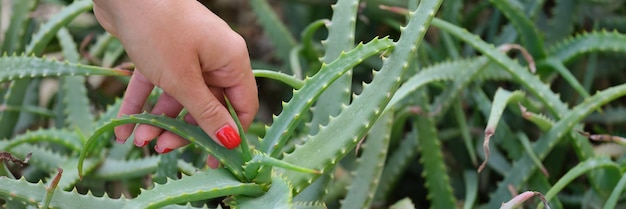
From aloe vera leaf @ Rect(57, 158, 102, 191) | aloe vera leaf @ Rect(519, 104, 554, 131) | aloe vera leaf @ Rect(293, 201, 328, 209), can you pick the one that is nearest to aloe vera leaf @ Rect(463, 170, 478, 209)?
aloe vera leaf @ Rect(519, 104, 554, 131)

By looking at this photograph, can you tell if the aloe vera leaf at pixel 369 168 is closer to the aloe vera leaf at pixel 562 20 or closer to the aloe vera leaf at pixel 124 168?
the aloe vera leaf at pixel 124 168

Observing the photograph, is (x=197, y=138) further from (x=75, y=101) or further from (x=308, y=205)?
(x=75, y=101)

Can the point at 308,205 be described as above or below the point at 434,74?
below

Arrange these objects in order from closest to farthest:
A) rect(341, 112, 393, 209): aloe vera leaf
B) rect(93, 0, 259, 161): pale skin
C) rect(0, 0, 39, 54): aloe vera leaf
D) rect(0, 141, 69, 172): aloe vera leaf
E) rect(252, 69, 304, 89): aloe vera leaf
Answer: rect(93, 0, 259, 161): pale skin
rect(252, 69, 304, 89): aloe vera leaf
rect(341, 112, 393, 209): aloe vera leaf
rect(0, 141, 69, 172): aloe vera leaf
rect(0, 0, 39, 54): aloe vera leaf

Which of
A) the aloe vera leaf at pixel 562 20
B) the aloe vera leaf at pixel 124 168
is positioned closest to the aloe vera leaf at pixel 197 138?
the aloe vera leaf at pixel 124 168

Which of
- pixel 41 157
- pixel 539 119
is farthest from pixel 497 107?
pixel 41 157

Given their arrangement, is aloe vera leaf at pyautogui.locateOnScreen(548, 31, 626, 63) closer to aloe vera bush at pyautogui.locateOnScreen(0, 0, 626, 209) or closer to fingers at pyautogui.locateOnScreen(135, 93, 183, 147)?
aloe vera bush at pyautogui.locateOnScreen(0, 0, 626, 209)

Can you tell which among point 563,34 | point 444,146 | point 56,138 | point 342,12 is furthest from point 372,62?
point 56,138

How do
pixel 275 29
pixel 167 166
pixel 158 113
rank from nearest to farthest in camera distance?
pixel 158 113 → pixel 167 166 → pixel 275 29
